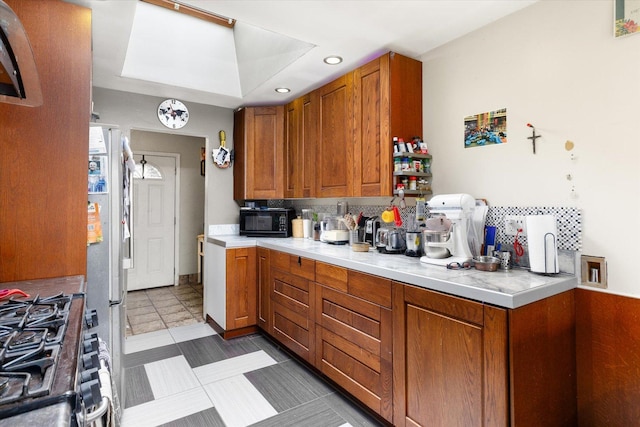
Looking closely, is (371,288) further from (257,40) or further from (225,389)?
(257,40)

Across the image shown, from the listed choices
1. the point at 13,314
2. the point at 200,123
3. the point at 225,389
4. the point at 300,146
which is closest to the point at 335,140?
the point at 300,146

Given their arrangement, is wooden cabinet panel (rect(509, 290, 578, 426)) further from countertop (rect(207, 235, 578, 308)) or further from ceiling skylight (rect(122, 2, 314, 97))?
ceiling skylight (rect(122, 2, 314, 97))

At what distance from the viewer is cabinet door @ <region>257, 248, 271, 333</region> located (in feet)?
9.84

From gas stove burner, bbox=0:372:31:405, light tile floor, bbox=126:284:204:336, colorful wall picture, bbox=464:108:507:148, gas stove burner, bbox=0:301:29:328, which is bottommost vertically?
light tile floor, bbox=126:284:204:336

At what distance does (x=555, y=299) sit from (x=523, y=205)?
56cm

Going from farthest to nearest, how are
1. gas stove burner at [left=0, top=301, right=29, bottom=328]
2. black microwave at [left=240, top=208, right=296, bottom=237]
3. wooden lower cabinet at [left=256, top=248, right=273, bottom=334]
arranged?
black microwave at [left=240, top=208, right=296, bottom=237]
wooden lower cabinet at [left=256, top=248, right=273, bottom=334]
gas stove burner at [left=0, top=301, right=29, bottom=328]

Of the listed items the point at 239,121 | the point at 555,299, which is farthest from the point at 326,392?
the point at 239,121

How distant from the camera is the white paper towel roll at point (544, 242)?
5.20 ft

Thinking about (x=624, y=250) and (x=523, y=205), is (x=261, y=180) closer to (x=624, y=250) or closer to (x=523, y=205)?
(x=523, y=205)

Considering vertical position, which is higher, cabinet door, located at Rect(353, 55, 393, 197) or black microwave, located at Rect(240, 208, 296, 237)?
A: cabinet door, located at Rect(353, 55, 393, 197)

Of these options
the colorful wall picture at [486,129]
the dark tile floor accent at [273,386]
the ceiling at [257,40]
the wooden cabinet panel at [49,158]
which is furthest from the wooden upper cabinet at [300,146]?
the wooden cabinet panel at [49,158]

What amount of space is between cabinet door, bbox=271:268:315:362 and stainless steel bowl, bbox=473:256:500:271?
3.67ft

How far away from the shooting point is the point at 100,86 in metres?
3.04

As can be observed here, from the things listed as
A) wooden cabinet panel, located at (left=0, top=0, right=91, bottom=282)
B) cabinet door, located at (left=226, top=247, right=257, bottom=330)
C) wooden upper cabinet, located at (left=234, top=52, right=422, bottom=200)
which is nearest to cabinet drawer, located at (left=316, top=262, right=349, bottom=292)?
wooden upper cabinet, located at (left=234, top=52, right=422, bottom=200)
